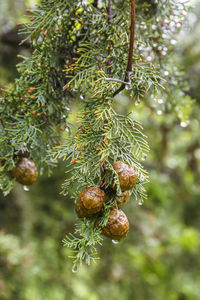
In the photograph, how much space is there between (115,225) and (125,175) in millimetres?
119

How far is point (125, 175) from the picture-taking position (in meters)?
0.69

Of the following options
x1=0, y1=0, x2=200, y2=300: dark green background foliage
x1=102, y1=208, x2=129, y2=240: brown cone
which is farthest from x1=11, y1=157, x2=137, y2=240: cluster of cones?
x1=0, y1=0, x2=200, y2=300: dark green background foliage

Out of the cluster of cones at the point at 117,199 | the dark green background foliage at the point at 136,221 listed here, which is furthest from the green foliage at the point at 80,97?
the dark green background foliage at the point at 136,221

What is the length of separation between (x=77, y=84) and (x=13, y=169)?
1.04 feet

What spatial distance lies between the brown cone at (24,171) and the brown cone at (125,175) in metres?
0.31

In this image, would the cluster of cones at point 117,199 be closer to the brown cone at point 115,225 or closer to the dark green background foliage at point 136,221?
the brown cone at point 115,225

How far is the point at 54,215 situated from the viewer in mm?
3178

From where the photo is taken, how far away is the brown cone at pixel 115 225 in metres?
0.70

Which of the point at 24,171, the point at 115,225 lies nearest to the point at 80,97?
the point at 24,171

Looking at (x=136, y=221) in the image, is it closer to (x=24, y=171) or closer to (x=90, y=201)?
(x=24, y=171)

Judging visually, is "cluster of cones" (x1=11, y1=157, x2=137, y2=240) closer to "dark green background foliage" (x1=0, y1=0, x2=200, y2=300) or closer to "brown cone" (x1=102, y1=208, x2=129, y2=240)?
"brown cone" (x1=102, y1=208, x2=129, y2=240)

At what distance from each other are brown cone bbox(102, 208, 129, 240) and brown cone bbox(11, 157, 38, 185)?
314mm

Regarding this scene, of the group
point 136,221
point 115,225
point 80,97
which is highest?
point 80,97

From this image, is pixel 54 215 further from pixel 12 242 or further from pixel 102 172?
pixel 102 172
